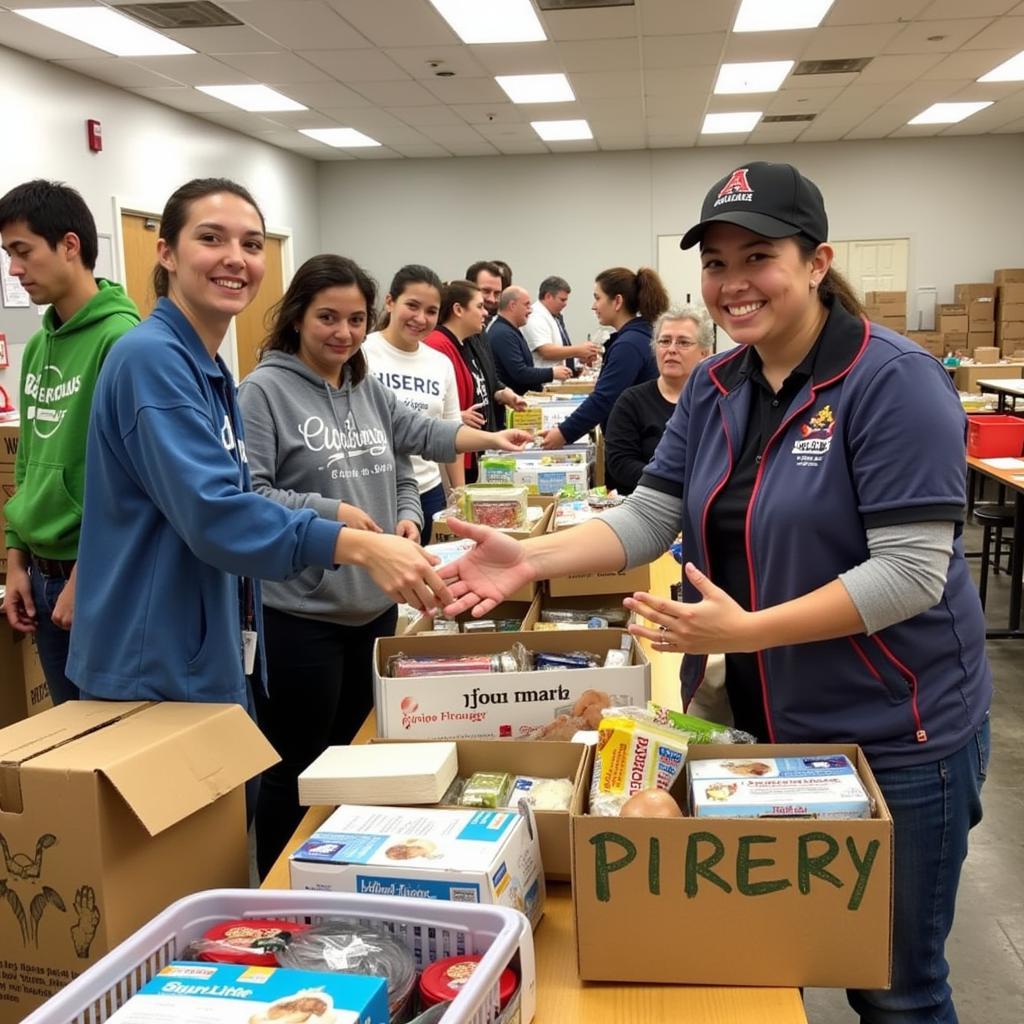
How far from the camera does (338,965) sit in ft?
3.16

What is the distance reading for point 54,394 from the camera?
2.27 metres

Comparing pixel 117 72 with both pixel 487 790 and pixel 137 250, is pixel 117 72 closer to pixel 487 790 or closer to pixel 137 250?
pixel 137 250

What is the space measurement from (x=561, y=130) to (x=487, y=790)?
10121mm

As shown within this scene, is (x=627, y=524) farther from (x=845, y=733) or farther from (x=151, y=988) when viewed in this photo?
(x=151, y=988)

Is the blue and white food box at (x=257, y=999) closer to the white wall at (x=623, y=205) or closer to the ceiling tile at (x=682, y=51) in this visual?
the ceiling tile at (x=682, y=51)

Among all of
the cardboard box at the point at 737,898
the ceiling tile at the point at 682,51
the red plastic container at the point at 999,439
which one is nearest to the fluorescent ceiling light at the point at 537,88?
the ceiling tile at the point at 682,51

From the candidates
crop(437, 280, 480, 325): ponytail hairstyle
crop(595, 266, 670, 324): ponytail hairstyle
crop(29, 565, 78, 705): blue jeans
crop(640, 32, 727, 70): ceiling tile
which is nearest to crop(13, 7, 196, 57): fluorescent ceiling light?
crop(437, 280, 480, 325): ponytail hairstyle

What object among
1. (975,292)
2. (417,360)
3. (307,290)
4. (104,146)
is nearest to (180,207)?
(307,290)

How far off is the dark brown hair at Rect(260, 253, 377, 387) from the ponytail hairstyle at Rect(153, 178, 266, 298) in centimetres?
52

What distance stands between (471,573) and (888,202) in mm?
11924

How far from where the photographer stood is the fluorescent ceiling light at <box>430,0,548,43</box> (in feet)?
19.8

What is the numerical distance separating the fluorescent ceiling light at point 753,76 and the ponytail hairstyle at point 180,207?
6911mm

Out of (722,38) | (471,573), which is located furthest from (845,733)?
(722,38)

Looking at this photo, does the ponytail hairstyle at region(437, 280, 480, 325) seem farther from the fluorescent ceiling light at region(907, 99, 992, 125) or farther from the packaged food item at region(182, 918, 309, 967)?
the fluorescent ceiling light at region(907, 99, 992, 125)
